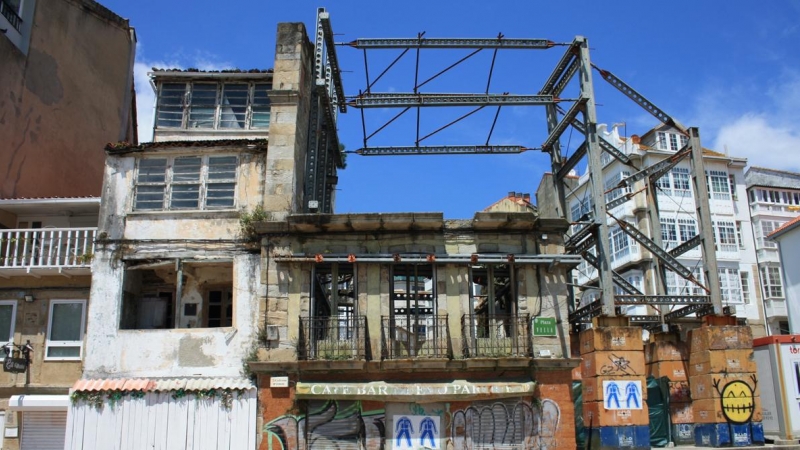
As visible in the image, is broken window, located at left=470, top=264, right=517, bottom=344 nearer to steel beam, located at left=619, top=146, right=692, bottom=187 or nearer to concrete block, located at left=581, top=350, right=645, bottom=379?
concrete block, located at left=581, top=350, right=645, bottom=379

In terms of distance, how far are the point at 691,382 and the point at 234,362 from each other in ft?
43.6

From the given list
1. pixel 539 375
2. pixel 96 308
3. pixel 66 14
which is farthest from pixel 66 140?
pixel 539 375

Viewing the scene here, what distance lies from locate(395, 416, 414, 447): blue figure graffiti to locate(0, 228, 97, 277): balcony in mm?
9846

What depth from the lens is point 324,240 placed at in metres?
19.8

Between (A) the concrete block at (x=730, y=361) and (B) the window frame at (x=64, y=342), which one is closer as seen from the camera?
(A) the concrete block at (x=730, y=361)

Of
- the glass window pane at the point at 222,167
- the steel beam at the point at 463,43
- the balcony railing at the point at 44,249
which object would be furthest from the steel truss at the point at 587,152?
the balcony railing at the point at 44,249

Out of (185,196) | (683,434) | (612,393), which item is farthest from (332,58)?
(683,434)

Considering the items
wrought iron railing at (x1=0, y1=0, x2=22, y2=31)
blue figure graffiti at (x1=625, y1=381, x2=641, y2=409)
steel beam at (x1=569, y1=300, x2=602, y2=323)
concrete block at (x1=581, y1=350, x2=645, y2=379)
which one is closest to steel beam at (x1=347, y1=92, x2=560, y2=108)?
steel beam at (x1=569, y1=300, x2=602, y2=323)

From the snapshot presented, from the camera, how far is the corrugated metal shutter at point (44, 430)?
774 inches

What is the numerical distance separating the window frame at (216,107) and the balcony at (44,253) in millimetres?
4869

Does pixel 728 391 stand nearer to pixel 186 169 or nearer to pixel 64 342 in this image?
pixel 186 169

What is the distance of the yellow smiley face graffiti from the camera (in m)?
19.7

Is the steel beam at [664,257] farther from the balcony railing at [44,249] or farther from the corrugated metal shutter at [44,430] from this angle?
the corrugated metal shutter at [44,430]

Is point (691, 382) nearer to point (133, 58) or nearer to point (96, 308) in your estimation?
point (96, 308)
